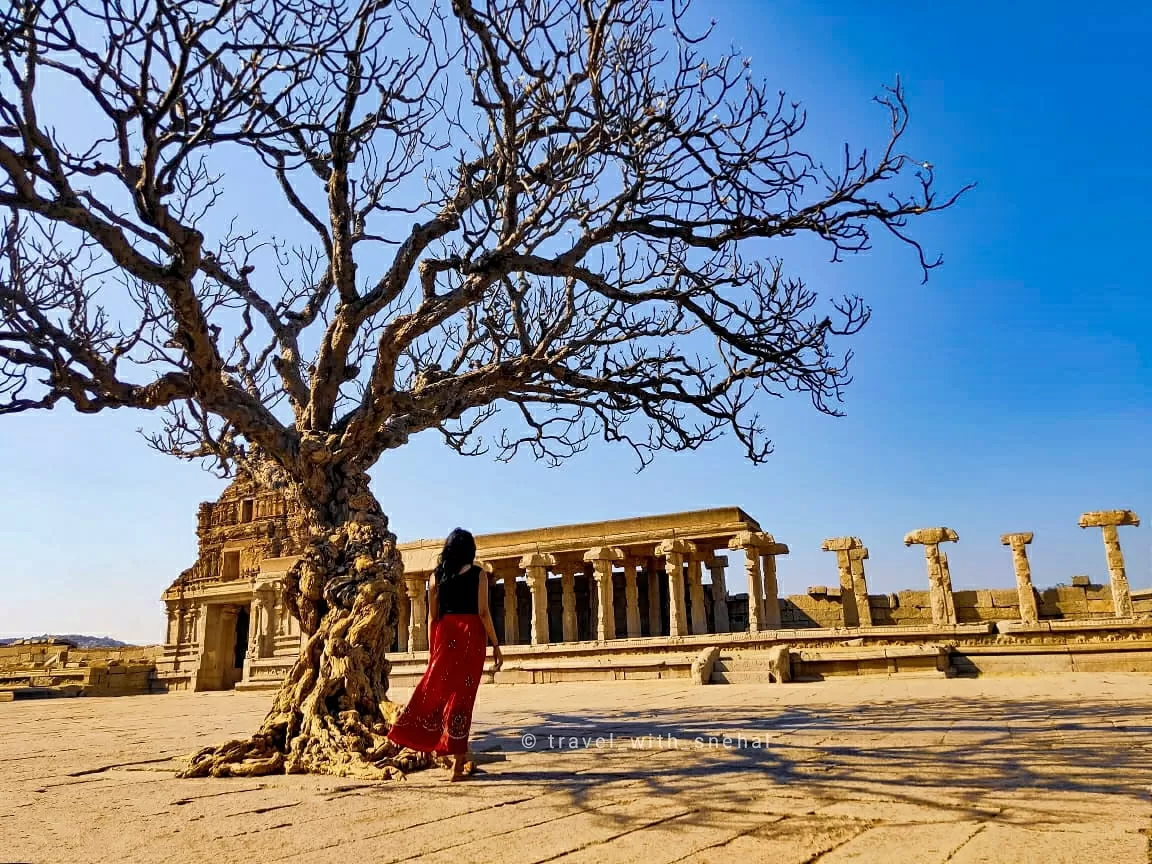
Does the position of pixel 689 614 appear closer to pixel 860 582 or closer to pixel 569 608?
pixel 569 608

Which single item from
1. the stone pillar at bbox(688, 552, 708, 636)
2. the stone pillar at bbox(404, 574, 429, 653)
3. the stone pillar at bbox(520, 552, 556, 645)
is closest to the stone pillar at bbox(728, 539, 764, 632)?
the stone pillar at bbox(688, 552, 708, 636)

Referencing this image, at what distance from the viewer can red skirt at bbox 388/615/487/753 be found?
497 cm

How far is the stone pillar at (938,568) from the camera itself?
2100 centimetres

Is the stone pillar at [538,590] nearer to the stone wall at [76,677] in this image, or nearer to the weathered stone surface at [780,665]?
the stone wall at [76,677]

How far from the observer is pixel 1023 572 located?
69.0ft

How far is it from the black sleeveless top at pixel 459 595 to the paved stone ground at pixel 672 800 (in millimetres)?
1044

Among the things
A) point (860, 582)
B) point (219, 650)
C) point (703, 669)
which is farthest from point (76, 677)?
point (860, 582)

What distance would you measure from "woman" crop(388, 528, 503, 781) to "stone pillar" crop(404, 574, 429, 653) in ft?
82.7

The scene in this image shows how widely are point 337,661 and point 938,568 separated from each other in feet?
65.7

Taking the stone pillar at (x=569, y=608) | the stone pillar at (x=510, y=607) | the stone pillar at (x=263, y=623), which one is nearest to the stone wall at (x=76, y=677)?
the stone pillar at (x=263, y=623)

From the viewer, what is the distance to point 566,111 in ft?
23.7

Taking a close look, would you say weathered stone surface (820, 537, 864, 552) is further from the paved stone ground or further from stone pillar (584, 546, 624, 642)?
the paved stone ground

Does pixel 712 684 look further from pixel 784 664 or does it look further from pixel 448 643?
pixel 448 643

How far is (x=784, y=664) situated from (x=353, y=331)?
10607 millimetres
